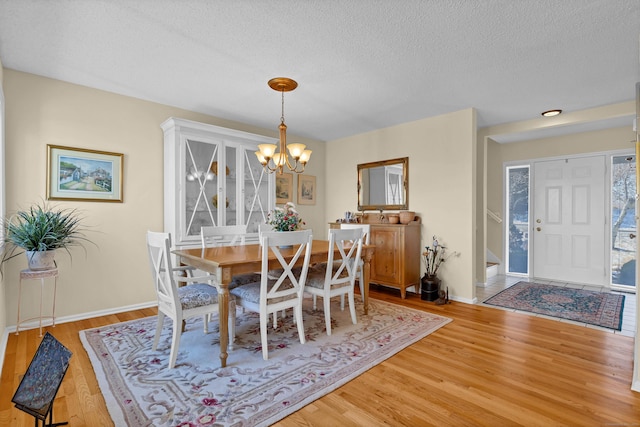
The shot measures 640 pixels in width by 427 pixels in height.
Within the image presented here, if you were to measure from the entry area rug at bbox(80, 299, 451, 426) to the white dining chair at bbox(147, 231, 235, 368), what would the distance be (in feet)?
0.68

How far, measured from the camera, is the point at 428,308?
3674mm

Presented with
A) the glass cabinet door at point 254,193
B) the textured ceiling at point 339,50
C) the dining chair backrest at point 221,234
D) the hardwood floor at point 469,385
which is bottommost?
the hardwood floor at point 469,385

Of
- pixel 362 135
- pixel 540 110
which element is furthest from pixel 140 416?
pixel 540 110

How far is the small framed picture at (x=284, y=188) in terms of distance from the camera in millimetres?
4946

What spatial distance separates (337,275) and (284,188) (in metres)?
2.44

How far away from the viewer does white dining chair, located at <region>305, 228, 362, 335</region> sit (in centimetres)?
281

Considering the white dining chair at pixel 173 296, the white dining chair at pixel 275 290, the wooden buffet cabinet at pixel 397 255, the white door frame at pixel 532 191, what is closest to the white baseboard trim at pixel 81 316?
the white dining chair at pixel 173 296

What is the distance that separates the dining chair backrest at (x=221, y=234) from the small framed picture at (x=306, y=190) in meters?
1.63

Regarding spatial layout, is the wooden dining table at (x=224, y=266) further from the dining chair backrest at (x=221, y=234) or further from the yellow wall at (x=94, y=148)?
the yellow wall at (x=94, y=148)

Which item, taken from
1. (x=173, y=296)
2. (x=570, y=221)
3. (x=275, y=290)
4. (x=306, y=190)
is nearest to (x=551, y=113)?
(x=570, y=221)

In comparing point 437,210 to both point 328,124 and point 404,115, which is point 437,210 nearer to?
point 404,115

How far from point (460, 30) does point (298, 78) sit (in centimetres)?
143

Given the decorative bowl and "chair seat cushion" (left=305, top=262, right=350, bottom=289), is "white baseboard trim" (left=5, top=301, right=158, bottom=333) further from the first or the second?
the decorative bowl

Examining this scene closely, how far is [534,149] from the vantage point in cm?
524
